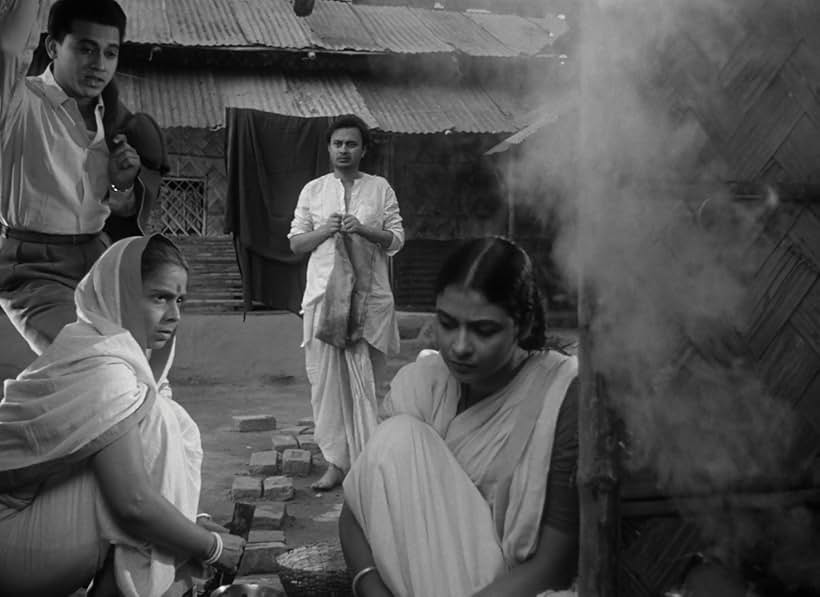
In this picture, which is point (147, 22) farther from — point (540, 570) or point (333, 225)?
point (540, 570)

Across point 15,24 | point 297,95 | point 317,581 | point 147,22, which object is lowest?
point 317,581

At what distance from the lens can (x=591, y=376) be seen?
5.74 ft

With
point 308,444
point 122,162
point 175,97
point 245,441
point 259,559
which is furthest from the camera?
point 175,97

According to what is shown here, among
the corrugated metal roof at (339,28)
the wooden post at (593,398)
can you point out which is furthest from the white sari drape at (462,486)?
the corrugated metal roof at (339,28)

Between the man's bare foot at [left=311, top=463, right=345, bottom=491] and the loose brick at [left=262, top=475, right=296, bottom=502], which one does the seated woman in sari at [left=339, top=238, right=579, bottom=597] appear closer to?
the loose brick at [left=262, top=475, right=296, bottom=502]

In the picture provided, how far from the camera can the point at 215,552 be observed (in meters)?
2.68

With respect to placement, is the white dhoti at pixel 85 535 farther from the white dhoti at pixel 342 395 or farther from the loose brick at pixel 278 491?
the white dhoti at pixel 342 395

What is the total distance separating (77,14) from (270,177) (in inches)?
203

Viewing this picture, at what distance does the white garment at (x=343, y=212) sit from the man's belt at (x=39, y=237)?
7.25ft

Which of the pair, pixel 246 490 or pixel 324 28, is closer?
pixel 246 490

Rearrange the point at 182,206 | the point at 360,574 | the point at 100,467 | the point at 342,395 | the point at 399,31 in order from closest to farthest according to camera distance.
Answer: the point at 360,574, the point at 100,467, the point at 342,395, the point at 182,206, the point at 399,31

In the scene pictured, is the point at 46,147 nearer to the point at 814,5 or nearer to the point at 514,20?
the point at 814,5

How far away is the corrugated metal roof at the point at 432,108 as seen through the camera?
381 inches

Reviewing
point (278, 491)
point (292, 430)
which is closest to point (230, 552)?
point (278, 491)
